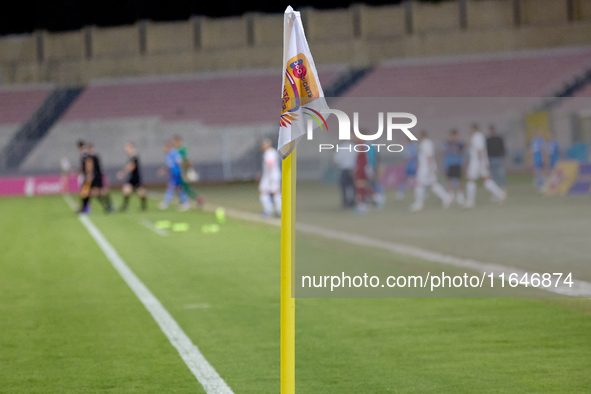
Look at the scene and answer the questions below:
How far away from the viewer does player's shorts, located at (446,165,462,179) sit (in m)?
19.6

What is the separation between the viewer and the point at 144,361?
6.04 m

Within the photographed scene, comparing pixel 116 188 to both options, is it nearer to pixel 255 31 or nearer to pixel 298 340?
pixel 255 31

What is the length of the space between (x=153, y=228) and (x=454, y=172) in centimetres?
740

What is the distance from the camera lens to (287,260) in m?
3.92

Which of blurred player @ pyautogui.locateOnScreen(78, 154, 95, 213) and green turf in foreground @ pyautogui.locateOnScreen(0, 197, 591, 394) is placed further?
blurred player @ pyautogui.locateOnScreen(78, 154, 95, 213)

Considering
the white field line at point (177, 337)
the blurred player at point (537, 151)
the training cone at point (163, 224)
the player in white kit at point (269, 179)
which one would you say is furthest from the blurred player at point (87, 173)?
the blurred player at point (537, 151)

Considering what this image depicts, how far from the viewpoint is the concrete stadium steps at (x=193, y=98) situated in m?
47.6

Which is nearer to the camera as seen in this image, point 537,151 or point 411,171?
point 537,151

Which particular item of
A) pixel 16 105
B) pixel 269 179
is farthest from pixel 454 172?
pixel 16 105

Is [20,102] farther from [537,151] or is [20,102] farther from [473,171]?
[537,151]

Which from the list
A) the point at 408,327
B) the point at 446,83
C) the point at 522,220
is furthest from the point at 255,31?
the point at 408,327

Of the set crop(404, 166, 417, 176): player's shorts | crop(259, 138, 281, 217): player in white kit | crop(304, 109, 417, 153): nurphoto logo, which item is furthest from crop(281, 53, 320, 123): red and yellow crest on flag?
→ crop(404, 166, 417, 176): player's shorts

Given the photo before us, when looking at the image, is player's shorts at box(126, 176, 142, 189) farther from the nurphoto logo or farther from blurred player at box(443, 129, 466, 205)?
the nurphoto logo

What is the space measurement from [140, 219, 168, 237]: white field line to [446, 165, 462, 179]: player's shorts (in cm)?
719
